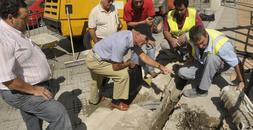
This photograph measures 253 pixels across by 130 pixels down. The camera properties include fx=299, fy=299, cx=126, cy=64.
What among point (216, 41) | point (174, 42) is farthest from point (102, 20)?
point (216, 41)

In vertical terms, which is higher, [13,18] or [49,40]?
[13,18]

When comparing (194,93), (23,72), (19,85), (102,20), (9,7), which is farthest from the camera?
(102,20)

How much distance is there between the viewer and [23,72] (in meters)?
3.14

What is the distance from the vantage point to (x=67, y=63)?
7348mm

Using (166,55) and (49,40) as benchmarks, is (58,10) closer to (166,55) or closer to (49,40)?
(49,40)

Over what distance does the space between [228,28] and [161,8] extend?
2033mm

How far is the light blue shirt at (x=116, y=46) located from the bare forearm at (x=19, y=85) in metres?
1.55

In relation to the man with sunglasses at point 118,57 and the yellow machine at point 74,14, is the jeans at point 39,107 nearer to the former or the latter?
the man with sunglasses at point 118,57

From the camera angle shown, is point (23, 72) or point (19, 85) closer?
point (19, 85)

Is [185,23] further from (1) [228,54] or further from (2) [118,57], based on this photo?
(2) [118,57]

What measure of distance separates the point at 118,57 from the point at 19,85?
5.60 ft

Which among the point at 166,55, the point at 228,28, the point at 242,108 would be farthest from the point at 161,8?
the point at 242,108

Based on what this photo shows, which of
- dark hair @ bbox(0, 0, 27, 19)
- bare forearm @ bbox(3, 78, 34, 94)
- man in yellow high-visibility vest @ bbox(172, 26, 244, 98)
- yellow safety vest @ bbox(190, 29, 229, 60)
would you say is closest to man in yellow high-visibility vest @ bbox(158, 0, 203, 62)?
man in yellow high-visibility vest @ bbox(172, 26, 244, 98)

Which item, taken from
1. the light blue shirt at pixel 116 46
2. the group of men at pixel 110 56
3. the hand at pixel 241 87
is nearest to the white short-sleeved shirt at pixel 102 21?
the group of men at pixel 110 56
